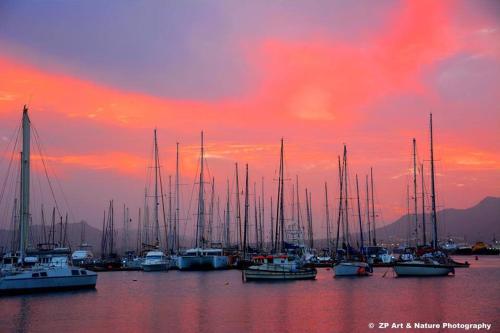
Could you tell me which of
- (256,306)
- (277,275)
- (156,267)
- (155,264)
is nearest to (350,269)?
(277,275)

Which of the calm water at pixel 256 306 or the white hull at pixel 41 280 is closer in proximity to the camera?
the calm water at pixel 256 306

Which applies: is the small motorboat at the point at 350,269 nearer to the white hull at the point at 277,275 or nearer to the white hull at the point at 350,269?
the white hull at the point at 350,269

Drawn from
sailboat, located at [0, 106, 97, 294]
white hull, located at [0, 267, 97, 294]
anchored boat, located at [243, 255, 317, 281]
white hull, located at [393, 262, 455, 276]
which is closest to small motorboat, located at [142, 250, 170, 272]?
anchored boat, located at [243, 255, 317, 281]

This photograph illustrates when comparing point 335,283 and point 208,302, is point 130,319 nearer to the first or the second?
point 208,302

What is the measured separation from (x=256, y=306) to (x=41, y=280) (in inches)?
743

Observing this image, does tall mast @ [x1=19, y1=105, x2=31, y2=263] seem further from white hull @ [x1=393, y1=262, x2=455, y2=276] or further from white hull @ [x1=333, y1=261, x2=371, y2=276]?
white hull @ [x1=393, y1=262, x2=455, y2=276]

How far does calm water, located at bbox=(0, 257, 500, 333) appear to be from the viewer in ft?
110

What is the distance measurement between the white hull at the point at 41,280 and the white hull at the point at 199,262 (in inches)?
1231

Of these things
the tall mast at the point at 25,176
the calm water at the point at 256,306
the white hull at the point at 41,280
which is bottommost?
the calm water at the point at 256,306

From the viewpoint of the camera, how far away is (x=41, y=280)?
49.2m

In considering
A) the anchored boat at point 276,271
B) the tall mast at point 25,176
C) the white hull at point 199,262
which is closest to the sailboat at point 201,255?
the white hull at point 199,262

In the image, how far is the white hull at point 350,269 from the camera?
65.8 metres

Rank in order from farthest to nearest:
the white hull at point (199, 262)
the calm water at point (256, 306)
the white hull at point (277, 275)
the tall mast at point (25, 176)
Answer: the white hull at point (199, 262), the white hull at point (277, 275), the tall mast at point (25, 176), the calm water at point (256, 306)

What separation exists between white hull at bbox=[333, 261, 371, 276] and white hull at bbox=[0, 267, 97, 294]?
90.1ft
